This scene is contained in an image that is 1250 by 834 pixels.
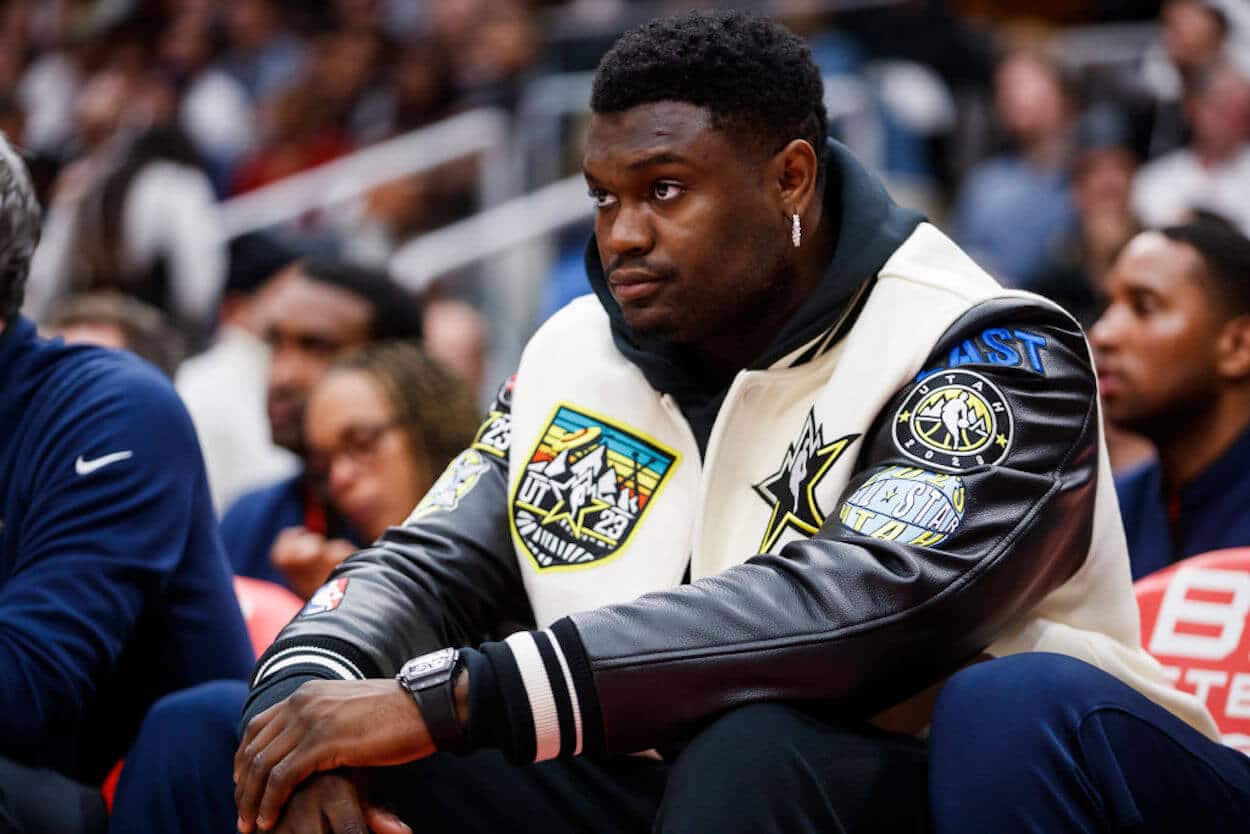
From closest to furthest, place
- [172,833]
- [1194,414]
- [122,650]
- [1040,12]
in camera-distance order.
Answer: [172,833]
[122,650]
[1194,414]
[1040,12]

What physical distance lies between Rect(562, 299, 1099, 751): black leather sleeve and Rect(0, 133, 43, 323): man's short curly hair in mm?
1243

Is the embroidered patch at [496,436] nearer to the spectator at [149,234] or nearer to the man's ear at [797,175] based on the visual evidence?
the man's ear at [797,175]

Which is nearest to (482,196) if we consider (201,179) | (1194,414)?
(201,179)

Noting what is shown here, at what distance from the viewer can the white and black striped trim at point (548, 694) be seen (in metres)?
1.97

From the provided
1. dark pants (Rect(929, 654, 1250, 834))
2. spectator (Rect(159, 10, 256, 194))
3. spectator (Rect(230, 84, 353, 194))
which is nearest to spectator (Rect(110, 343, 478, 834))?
dark pants (Rect(929, 654, 1250, 834))

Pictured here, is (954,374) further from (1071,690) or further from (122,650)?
(122,650)

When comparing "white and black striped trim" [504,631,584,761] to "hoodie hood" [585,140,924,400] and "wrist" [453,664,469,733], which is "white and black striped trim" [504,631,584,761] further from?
"hoodie hood" [585,140,924,400]

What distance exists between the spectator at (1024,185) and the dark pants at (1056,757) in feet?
14.3

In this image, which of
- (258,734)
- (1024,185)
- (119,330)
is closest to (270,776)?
(258,734)

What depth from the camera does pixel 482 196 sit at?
25.9 feet

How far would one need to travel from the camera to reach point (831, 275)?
7.75ft

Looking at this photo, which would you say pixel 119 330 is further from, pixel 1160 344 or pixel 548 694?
pixel 548 694

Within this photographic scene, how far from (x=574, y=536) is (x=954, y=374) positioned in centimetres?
61

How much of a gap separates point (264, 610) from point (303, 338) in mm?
Result: 1506
